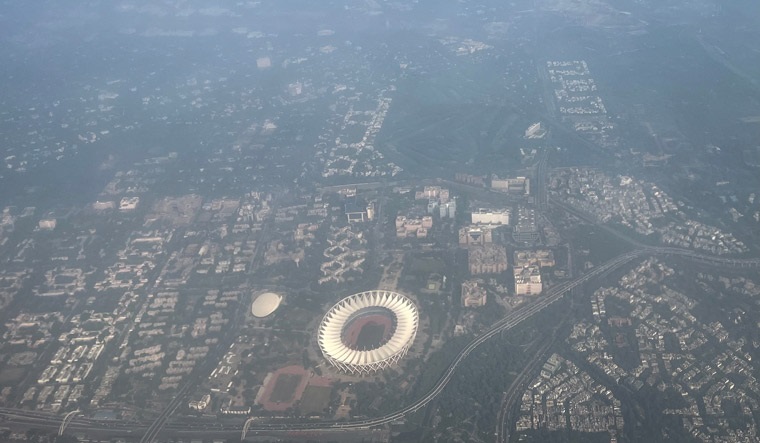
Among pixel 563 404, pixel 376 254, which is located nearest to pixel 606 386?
pixel 563 404

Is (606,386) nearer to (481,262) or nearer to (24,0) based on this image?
(481,262)

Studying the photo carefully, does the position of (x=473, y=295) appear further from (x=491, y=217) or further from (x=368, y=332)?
(x=491, y=217)

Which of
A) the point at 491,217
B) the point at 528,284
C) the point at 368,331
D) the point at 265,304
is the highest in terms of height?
the point at 528,284

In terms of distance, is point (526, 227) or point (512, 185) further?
point (512, 185)

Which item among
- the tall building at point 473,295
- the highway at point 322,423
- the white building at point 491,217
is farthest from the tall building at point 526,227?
the tall building at point 473,295

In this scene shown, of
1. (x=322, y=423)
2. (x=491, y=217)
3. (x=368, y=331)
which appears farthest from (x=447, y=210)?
(x=322, y=423)

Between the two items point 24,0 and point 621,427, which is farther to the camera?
point 24,0
